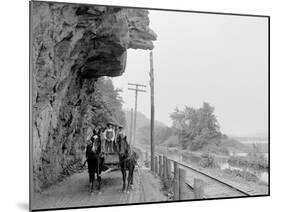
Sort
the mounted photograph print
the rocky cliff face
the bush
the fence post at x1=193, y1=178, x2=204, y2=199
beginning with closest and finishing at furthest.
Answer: the rocky cliff face
the mounted photograph print
the fence post at x1=193, y1=178, x2=204, y2=199
the bush

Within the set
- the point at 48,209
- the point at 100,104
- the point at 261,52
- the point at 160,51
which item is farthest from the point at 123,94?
the point at 261,52

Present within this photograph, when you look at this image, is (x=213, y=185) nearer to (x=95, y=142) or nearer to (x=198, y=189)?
(x=198, y=189)

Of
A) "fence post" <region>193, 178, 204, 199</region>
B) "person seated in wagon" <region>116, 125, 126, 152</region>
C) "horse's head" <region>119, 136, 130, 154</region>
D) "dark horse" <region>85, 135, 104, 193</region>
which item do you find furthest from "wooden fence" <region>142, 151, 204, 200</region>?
"dark horse" <region>85, 135, 104, 193</region>

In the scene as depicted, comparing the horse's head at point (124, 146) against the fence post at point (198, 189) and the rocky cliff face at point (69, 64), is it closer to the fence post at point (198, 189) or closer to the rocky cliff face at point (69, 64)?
the rocky cliff face at point (69, 64)

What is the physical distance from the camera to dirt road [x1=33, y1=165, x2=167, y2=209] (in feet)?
21.3

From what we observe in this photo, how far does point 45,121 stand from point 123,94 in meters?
1.06

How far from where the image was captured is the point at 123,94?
6.87 metres

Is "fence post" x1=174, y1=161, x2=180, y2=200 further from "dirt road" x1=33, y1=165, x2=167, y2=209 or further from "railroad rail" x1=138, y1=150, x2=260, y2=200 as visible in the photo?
"dirt road" x1=33, y1=165, x2=167, y2=209

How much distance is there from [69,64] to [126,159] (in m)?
1.44

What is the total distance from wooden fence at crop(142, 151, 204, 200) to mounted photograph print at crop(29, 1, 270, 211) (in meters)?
0.01

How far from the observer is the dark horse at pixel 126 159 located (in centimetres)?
685

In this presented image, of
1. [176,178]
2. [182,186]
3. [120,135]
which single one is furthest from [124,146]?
[182,186]

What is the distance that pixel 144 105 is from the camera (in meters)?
6.99

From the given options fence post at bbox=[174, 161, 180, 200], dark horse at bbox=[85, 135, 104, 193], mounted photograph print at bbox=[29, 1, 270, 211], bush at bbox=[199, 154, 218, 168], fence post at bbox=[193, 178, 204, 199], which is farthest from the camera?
bush at bbox=[199, 154, 218, 168]
